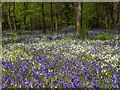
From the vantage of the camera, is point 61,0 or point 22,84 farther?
point 61,0

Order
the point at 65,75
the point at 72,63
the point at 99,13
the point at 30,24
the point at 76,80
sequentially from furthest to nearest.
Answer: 1. the point at 30,24
2. the point at 99,13
3. the point at 72,63
4. the point at 65,75
5. the point at 76,80

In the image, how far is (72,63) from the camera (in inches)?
347

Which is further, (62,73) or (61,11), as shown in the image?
(61,11)

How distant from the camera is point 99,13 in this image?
46.4 m

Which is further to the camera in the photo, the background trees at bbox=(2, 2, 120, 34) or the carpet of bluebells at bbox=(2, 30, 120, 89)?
the background trees at bbox=(2, 2, 120, 34)

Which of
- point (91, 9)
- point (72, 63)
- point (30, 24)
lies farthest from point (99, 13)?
point (72, 63)

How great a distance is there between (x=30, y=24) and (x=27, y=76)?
1763 inches

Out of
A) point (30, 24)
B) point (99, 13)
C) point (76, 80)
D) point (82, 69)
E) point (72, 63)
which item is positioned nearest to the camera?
point (76, 80)

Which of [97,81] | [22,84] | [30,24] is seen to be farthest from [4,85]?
[30,24]

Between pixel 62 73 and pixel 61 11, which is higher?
pixel 61 11

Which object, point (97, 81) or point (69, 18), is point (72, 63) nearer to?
point (97, 81)

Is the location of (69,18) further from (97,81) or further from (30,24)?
(97,81)

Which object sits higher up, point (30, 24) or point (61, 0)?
point (61, 0)

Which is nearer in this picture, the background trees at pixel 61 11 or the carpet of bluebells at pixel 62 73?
the carpet of bluebells at pixel 62 73
